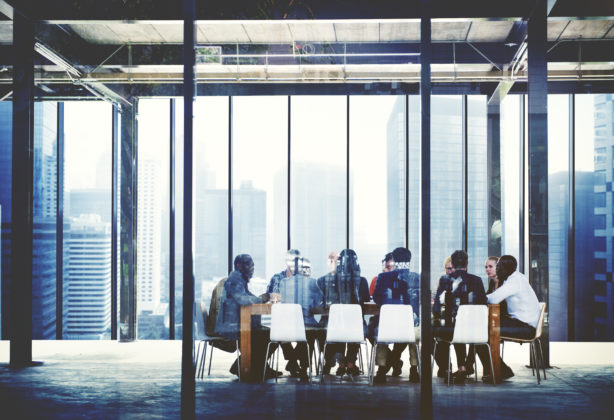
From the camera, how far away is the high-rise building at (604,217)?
8523mm

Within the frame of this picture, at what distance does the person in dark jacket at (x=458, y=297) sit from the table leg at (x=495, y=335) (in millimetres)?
129

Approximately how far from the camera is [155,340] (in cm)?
787

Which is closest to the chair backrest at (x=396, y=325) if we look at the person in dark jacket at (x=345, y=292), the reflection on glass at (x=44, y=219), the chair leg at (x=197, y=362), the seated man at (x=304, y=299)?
the person in dark jacket at (x=345, y=292)

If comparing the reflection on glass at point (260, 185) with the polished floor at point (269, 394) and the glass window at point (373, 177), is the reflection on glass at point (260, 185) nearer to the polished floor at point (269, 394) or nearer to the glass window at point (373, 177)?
the glass window at point (373, 177)

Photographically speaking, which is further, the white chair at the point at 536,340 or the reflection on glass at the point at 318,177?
the reflection on glass at the point at 318,177

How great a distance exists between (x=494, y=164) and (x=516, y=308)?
2925 mm

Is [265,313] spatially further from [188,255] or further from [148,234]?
[148,234]

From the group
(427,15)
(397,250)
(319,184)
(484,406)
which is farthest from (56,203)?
(484,406)

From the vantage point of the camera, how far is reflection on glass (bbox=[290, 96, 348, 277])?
21.9 ft

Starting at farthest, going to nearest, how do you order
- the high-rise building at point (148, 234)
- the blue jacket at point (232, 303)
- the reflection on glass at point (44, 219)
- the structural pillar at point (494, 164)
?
the structural pillar at point (494, 164) < the high-rise building at point (148, 234) < the reflection on glass at point (44, 219) < the blue jacket at point (232, 303)

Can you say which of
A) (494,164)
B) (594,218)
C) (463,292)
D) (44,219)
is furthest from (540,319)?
(44,219)

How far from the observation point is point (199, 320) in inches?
192

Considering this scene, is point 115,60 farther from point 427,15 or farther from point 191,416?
point 191,416

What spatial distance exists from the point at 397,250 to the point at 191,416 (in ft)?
9.36
